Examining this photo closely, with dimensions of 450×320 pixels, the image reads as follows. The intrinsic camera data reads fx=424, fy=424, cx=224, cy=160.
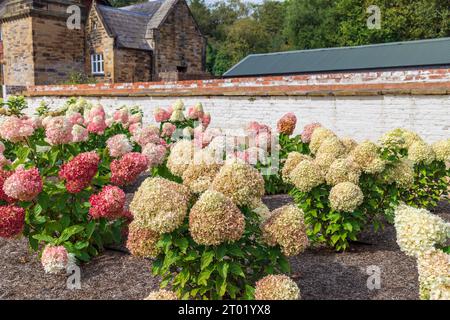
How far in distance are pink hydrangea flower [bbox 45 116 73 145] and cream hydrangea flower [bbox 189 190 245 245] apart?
2.26m

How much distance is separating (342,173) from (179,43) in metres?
24.8

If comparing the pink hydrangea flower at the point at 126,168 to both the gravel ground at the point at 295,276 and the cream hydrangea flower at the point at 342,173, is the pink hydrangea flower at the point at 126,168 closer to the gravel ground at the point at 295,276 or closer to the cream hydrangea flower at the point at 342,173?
the gravel ground at the point at 295,276

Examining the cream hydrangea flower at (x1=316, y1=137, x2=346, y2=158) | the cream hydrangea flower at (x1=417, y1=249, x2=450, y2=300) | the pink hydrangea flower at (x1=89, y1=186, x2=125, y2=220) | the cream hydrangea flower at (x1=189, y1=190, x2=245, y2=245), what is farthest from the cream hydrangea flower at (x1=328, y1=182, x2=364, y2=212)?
the pink hydrangea flower at (x1=89, y1=186, x2=125, y2=220)

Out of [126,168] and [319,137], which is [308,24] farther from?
[126,168]

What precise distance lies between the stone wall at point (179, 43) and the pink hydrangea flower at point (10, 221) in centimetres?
2327

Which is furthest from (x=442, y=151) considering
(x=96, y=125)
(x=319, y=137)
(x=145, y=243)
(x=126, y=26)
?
(x=126, y=26)

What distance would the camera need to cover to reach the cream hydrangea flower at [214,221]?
7.48 feet

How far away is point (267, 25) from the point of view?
160 feet

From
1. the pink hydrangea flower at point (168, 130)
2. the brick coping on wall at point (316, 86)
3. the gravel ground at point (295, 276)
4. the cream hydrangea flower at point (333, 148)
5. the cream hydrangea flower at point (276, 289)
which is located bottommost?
the gravel ground at point (295, 276)

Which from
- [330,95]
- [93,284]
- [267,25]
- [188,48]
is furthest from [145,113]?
[267,25]

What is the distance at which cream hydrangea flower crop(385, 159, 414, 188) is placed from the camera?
4.03m

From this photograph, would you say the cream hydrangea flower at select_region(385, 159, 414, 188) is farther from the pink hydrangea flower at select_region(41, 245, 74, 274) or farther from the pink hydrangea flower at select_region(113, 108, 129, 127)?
the pink hydrangea flower at select_region(113, 108, 129, 127)

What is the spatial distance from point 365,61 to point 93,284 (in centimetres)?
1919

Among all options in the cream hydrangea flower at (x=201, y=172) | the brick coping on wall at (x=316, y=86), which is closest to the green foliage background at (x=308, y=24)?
the brick coping on wall at (x=316, y=86)
